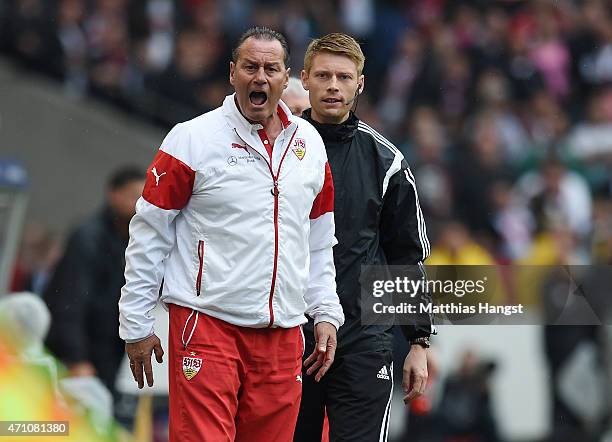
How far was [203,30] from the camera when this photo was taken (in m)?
10.6

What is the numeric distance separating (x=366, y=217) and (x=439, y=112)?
6.44 metres

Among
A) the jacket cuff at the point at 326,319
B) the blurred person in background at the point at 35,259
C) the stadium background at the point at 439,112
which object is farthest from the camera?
the stadium background at the point at 439,112

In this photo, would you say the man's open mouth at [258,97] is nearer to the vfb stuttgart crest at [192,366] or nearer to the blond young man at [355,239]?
the blond young man at [355,239]

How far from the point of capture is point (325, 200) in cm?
463

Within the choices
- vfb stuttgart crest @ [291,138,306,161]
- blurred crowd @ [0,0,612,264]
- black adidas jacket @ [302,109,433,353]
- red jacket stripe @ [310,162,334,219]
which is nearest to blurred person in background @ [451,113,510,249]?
blurred crowd @ [0,0,612,264]

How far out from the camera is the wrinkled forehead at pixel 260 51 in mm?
4355

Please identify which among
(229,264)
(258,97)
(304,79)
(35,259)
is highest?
(304,79)

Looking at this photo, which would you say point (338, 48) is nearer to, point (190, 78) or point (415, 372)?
point (415, 372)

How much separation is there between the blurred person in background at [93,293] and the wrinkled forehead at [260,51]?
8.44ft

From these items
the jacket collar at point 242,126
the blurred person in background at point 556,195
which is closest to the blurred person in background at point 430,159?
the blurred person in background at point 556,195

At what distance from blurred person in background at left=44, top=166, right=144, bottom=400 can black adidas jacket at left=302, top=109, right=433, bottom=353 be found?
204 centimetres

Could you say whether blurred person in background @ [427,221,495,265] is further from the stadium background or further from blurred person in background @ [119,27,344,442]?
blurred person in background @ [119,27,344,442]

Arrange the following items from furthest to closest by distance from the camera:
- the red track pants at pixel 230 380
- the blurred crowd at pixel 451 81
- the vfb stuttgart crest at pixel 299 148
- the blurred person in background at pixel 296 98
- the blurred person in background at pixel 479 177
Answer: the blurred person in background at pixel 479 177, the blurred crowd at pixel 451 81, the blurred person in background at pixel 296 98, the vfb stuttgart crest at pixel 299 148, the red track pants at pixel 230 380

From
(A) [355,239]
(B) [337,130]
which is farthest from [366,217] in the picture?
(B) [337,130]
